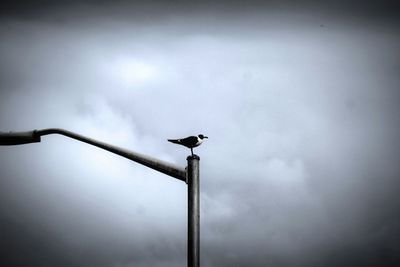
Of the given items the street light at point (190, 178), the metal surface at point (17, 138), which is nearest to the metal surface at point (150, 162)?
the street light at point (190, 178)

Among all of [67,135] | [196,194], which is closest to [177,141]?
[196,194]

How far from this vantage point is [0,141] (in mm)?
4152

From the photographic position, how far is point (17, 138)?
421 cm

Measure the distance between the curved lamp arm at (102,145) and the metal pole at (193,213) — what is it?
0.08m

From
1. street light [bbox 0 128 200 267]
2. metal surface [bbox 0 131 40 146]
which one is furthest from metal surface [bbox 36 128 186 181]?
metal surface [bbox 0 131 40 146]

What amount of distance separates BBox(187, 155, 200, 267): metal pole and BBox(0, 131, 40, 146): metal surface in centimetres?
217

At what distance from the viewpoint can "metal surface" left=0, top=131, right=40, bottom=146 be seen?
13.7 feet

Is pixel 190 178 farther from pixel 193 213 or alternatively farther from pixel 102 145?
pixel 102 145

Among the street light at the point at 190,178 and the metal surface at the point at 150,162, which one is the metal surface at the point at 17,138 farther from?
the street light at the point at 190,178

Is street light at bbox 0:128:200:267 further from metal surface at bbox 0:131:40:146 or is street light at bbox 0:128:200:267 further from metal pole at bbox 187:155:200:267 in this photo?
metal surface at bbox 0:131:40:146

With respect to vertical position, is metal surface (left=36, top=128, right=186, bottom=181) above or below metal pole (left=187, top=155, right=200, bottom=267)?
above

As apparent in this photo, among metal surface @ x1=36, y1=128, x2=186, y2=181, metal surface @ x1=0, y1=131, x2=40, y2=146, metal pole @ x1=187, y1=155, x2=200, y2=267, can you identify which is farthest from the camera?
metal surface @ x1=0, y1=131, x2=40, y2=146

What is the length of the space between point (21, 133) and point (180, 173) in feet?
7.54

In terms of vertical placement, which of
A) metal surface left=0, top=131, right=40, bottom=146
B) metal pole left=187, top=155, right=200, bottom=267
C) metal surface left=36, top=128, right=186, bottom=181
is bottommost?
metal pole left=187, top=155, right=200, bottom=267
